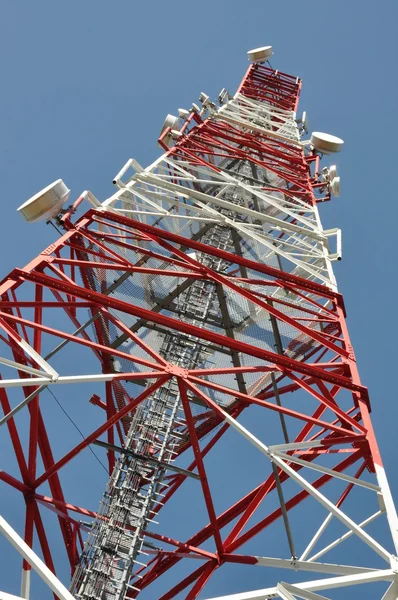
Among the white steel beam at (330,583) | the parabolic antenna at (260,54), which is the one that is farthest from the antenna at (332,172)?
the white steel beam at (330,583)

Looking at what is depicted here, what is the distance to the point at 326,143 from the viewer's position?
26516mm

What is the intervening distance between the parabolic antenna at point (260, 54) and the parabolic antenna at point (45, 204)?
2376 cm

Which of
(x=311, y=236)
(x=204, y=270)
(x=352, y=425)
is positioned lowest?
(x=352, y=425)

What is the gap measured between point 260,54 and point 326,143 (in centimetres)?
1230

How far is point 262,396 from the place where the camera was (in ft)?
54.8

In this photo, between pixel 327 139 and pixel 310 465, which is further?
pixel 327 139

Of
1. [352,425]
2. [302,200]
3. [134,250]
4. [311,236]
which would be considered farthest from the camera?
[302,200]

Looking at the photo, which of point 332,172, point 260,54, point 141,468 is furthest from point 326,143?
point 141,468

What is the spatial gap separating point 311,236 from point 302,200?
452 centimetres

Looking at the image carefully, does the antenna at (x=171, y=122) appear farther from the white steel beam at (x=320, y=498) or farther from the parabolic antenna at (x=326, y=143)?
the white steel beam at (x=320, y=498)

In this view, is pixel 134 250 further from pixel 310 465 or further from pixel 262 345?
pixel 310 465

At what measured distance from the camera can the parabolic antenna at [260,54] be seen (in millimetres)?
37000

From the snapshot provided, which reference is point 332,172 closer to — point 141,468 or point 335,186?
point 335,186

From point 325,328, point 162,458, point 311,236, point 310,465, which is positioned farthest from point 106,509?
point 311,236
